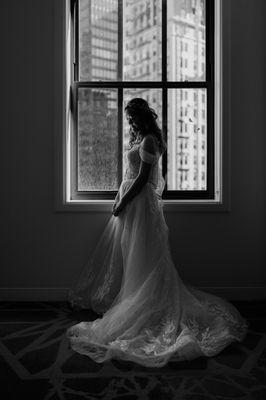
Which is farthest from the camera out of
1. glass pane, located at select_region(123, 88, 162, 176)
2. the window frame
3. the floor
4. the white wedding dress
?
glass pane, located at select_region(123, 88, 162, 176)

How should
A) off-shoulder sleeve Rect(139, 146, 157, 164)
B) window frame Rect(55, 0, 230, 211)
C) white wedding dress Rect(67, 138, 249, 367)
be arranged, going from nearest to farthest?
1. white wedding dress Rect(67, 138, 249, 367)
2. off-shoulder sleeve Rect(139, 146, 157, 164)
3. window frame Rect(55, 0, 230, 211)

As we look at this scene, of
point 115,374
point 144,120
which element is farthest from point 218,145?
point 115,374

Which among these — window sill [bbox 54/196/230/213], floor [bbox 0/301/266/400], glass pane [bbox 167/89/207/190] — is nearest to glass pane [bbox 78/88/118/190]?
window sill [bbox 54/196/230/213]

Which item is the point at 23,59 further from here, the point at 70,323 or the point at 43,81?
the point at 70,323

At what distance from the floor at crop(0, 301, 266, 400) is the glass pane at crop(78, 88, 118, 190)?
1438 millimetres

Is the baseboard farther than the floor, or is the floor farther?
the baseboard

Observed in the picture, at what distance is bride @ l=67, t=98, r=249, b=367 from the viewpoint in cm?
234

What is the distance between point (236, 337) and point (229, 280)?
3.34 feet

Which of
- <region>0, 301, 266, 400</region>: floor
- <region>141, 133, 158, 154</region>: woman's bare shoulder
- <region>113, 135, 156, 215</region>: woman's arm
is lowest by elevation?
<region>0, 301, 266, 400</region>: floor

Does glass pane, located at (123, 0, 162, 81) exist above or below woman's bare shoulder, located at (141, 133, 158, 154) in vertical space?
above

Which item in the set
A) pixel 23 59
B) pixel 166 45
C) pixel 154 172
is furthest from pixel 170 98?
pixel 23 59

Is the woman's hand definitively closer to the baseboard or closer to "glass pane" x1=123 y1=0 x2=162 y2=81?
the baseboard

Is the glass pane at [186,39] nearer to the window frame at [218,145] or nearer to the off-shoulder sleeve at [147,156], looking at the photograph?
the window frame at [218,145]

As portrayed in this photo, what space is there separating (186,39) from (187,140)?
2.89ft
